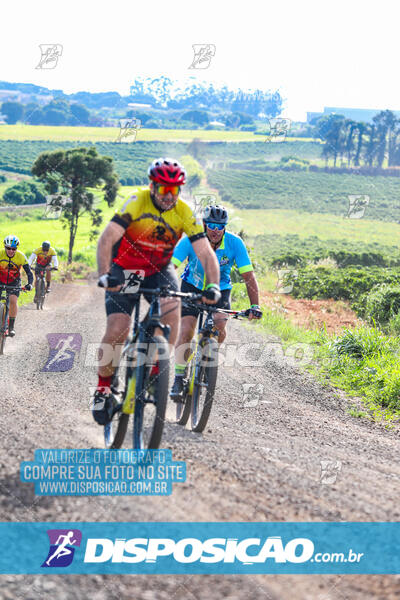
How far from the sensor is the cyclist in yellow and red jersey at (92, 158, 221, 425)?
5250 millimetres

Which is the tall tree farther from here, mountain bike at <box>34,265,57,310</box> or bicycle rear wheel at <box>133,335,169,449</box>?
bicycle rear wheel at <box>133,335,169,449</box>

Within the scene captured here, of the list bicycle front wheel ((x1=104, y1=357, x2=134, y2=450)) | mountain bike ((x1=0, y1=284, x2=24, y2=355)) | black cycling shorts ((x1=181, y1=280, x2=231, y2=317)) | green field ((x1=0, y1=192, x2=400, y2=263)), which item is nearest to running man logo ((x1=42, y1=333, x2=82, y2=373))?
mountain bike ((x1=0, y1=284, x2=24, y2=355))

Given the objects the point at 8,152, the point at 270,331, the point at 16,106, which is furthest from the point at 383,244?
the point at 16,106

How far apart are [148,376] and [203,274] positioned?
260 centimetres

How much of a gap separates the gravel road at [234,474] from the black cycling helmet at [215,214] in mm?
2651

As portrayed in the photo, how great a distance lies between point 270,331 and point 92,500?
12.4 meters

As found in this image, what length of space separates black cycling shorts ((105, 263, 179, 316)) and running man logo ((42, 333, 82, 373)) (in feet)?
20.2

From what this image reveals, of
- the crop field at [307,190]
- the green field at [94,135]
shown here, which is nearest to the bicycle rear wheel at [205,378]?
the crop field at [307,190]

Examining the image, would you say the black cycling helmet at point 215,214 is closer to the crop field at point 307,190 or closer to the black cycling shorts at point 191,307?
the black cycling shorts at point 191,307

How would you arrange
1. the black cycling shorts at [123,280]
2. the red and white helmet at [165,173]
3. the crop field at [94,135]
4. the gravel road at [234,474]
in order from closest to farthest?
1. the gravel road at [234,474]
2. the red and white helmet at [165,173]
3. the black cycling shorts at [123,280]
4. the crop field at [94,135]

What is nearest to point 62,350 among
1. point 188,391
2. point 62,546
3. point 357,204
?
point 188,391

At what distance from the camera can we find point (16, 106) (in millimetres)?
154375

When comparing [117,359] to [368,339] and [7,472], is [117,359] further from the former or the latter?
[368,339]

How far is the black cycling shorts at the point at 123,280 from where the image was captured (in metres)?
5.39
